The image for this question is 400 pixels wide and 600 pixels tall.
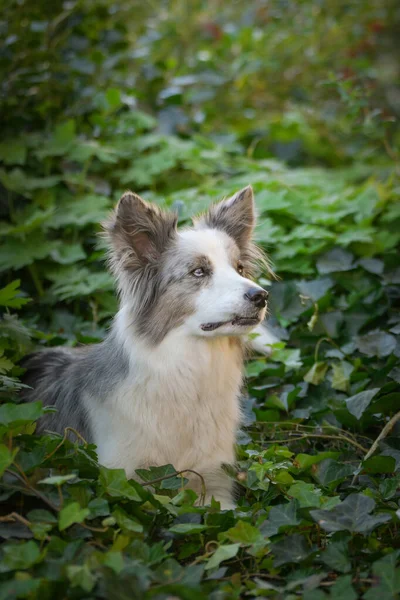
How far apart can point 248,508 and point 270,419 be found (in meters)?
0.89

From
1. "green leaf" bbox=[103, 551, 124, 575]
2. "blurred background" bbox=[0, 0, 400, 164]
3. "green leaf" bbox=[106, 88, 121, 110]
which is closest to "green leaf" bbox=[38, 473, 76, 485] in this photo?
"green leaf" bbox=[103, 551, 124, 575]

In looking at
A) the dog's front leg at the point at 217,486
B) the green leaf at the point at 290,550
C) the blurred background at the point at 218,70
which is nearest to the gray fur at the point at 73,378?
the dog's front leg at the point at 217,486

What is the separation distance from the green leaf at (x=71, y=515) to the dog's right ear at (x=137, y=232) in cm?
118

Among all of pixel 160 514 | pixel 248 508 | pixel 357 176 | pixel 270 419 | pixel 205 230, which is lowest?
pixel 357 176

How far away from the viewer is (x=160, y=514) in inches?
98.8

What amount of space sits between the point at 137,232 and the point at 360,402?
1.27 meters

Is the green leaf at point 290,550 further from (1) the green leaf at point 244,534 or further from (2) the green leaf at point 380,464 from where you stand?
(2) the green leaf at point 380,464

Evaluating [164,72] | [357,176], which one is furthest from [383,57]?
[164,72]

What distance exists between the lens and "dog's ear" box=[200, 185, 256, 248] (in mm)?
3305

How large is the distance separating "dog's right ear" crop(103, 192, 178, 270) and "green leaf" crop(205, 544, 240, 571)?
1252 millimetres

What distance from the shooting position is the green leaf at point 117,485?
95.4 inches

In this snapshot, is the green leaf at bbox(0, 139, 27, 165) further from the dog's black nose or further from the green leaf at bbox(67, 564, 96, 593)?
the green leaf at bbox(67, 564, 96, 593)

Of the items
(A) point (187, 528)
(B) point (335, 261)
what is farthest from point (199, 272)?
(B) point (335, 261)

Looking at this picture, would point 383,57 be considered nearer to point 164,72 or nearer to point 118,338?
point 164,72
